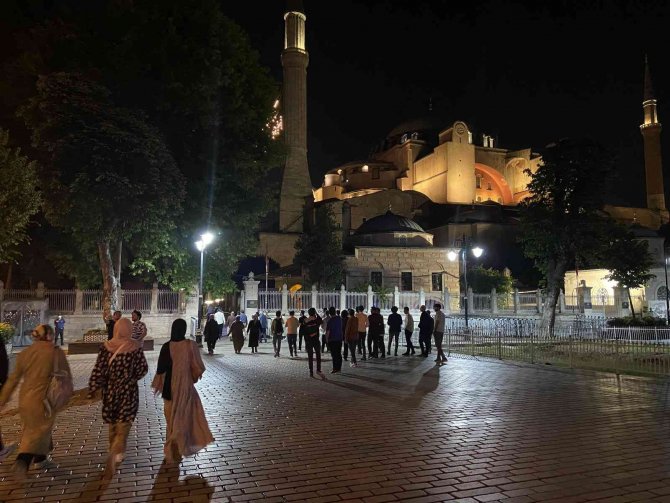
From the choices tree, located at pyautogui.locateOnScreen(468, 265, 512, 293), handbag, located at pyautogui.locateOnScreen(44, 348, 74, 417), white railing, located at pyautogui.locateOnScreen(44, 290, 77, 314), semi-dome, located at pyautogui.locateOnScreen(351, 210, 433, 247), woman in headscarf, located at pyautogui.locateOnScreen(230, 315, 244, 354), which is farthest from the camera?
semi-dome, located at pyautogui.locateOnScreen(351, 210, 433, 247)

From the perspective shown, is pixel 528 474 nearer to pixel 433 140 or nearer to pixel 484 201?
pixel 484 201

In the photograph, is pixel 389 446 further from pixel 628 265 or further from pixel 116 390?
pixel 628 265

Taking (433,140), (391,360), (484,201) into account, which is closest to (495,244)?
(484,201)

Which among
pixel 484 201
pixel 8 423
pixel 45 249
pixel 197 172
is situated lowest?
pixel 8 423

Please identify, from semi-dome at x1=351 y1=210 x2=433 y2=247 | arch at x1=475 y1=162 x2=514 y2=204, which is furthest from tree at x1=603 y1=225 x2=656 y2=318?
arch at x1=475 y1=162 x2=514 y2=204

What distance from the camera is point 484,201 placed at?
53625 millimetres

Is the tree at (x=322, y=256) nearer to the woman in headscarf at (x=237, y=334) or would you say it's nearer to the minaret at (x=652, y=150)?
the woman in headscarf at (x=237, y=334)

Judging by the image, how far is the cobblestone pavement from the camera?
4168 mm

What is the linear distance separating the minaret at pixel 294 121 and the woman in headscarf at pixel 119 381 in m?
39.2

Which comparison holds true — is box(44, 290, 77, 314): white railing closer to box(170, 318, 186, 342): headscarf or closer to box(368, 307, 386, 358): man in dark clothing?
box(368, 307, 386, 358): man in dark clothing

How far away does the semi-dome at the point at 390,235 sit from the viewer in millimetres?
36500

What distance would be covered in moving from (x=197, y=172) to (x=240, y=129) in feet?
7.60

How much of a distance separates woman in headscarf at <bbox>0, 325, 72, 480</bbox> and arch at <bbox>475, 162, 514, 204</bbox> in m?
55.3

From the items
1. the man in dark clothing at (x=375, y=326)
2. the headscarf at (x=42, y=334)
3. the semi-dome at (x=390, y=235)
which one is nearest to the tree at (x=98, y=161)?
the man in dark clothing at (x=375, y=326)
